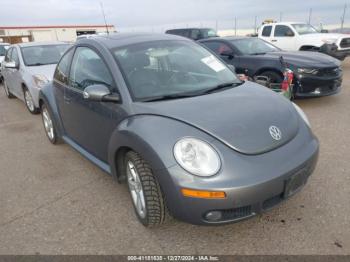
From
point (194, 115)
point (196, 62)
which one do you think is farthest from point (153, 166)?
point (196, 62)

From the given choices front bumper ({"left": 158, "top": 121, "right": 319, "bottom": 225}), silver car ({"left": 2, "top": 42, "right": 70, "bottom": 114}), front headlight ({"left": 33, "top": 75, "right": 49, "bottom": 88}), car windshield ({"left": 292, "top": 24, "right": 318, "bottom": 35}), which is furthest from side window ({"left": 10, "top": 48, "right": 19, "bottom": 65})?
car windshield ({"left": 292, "top": 24, "right": 318, "bottom": 35})

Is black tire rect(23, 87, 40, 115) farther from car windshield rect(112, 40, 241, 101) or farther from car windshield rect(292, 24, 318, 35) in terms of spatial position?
car windshield rect(292, 24, 318, 35)

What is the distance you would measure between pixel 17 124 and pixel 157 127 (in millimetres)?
4964

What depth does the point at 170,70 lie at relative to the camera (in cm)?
316

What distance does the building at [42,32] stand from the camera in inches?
1505

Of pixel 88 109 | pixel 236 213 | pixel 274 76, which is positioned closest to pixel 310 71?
pixel 274 76

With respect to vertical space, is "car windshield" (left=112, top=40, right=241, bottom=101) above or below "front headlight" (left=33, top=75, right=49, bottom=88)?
above

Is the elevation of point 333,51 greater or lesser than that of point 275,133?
lesser

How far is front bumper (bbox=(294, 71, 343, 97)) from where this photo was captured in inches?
236

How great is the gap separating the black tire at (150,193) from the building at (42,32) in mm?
38751

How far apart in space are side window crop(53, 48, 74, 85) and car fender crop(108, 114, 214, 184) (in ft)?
5.26

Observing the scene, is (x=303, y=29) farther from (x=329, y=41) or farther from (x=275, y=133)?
(x=275, y=133)

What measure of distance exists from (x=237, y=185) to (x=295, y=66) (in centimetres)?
472

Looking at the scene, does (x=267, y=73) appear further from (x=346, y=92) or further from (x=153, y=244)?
(x=153, y=244)
